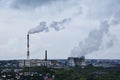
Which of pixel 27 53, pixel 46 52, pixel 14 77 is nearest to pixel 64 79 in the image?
pixel 14 77

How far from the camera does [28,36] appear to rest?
49.6 m

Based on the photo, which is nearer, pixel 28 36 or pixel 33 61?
pixel 28 36

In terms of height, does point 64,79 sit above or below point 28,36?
below

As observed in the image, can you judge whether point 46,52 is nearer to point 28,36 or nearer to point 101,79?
point 28,36

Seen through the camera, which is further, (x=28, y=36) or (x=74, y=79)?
(x=28, y=36)

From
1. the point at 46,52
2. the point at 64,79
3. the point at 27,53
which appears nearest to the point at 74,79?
the point at 64,79

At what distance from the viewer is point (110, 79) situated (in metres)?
38.7

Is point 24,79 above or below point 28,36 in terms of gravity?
below

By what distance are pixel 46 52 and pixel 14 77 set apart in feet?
66.4

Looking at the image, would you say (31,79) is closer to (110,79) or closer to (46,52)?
(110,79)

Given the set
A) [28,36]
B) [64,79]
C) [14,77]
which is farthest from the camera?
[28,36]

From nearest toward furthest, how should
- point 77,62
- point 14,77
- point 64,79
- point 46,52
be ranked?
point 64,79 → point 14,77 → point 46,52 → point 77,62

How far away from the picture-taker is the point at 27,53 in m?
49.8

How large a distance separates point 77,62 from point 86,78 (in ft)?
90.1
